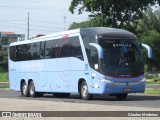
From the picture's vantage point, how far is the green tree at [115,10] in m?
53.1

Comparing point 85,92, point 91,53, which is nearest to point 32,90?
point 85,92

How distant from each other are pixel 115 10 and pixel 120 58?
29.5 meters

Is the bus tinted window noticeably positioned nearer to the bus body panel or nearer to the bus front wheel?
the bus body panel

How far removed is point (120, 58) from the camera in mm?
25312

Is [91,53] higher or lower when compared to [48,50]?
lower

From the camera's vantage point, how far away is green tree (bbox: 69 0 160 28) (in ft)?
174

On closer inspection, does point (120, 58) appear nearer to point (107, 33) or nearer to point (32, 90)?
point (107, 33)

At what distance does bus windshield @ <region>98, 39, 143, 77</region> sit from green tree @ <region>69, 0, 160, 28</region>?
2725 centimetres

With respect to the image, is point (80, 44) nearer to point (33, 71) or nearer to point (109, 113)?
point (33, 71)

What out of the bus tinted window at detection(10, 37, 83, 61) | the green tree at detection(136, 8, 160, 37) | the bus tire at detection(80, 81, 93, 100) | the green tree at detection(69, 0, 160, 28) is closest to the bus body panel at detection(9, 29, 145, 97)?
the bus tinted window at detection(10, 37, 83, 61)

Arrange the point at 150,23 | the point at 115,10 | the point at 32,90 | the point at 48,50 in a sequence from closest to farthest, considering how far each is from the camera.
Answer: the point at 48,50 → the point at 32,90 → the point at 115,10 → the point at 150,23

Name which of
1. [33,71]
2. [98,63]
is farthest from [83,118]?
[33,71]

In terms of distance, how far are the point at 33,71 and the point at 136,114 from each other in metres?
18.0

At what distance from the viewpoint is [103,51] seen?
25172mm
